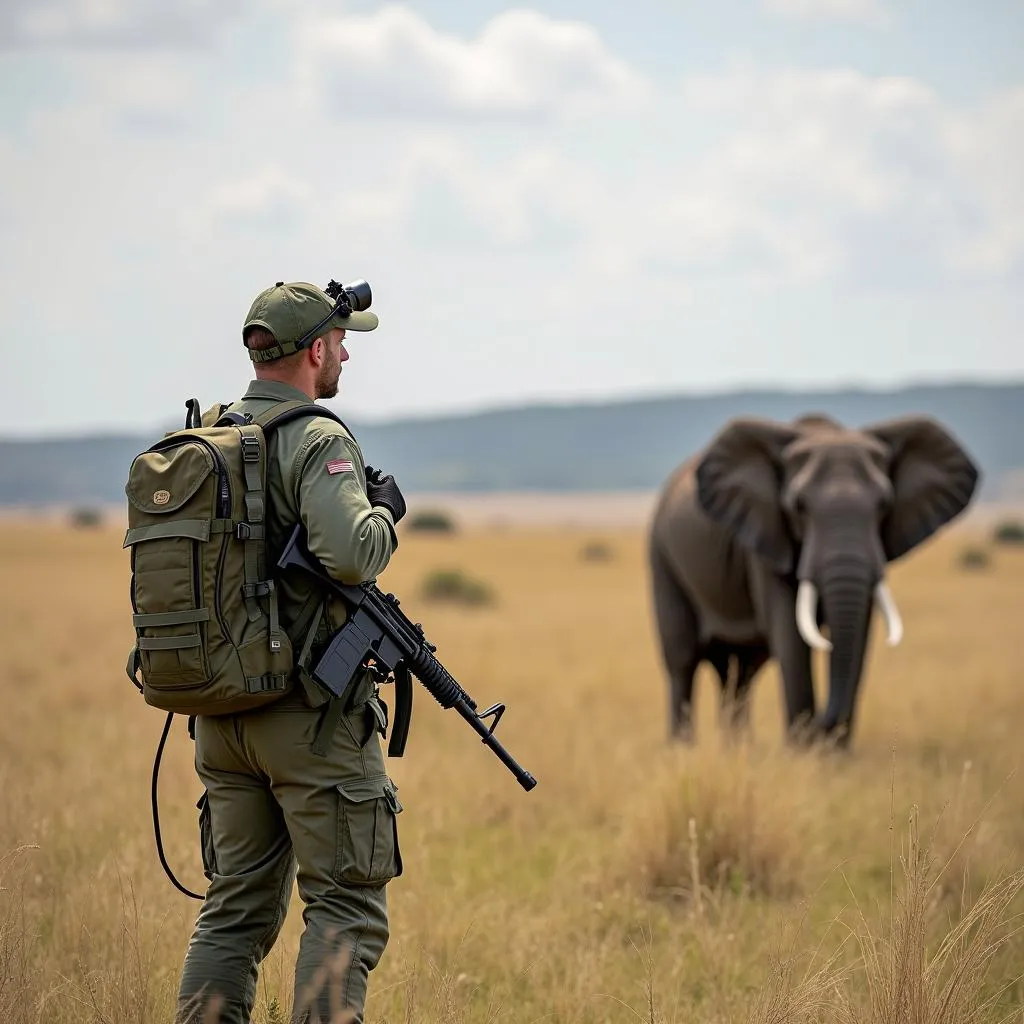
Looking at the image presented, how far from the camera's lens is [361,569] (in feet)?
12.4

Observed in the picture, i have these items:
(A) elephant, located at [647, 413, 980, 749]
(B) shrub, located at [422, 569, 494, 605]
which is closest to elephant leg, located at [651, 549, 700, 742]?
(A) elephant, located at [647, 413, 980, 749]

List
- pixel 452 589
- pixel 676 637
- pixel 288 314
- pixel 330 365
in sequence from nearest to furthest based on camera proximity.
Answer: pixel 288 314 → pixel 330 365 → pixel 676 637 → pixel 452 589

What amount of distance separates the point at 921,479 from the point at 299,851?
774cm

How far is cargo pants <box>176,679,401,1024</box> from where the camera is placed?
3.83m

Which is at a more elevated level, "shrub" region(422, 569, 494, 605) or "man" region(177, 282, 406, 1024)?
"man" region(177, 282, 406, 1024)

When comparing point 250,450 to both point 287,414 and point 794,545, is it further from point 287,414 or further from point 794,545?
point 794,545

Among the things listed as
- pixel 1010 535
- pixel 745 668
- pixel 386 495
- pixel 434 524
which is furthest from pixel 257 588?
pixel 434 524

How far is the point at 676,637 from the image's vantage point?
39.2ft

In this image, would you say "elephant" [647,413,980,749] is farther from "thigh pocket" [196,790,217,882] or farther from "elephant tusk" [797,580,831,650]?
"thigh pocket" [196,790,217,882]

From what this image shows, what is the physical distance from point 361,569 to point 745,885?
3.10 metres

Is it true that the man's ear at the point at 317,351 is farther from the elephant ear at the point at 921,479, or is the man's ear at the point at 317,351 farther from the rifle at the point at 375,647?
the elephant ear at the point at 921,479

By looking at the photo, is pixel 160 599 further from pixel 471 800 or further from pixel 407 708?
pixel 471 800

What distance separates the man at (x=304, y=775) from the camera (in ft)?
12.5

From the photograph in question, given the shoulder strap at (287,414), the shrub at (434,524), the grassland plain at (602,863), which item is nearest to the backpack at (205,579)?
the shoulder strap at (287,414)
